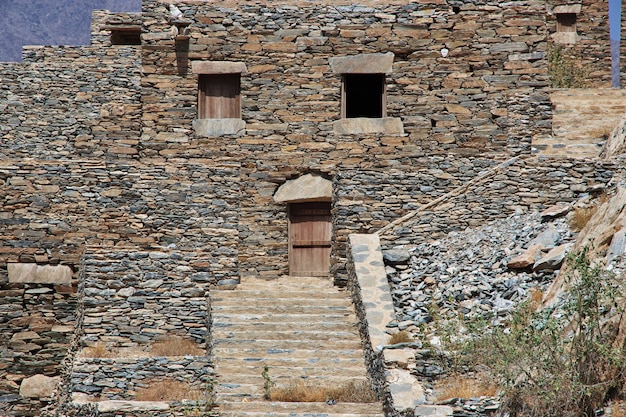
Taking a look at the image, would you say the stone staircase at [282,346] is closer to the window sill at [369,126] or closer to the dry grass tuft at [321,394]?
the dry grass tuft at [321,394]

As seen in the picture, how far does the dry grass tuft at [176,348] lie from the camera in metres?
16.0

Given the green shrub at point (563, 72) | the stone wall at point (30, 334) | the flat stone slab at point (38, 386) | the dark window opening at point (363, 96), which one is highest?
the green shrub at point (563, 72)

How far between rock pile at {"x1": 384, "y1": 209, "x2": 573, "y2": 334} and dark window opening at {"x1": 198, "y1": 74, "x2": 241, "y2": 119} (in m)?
5.88

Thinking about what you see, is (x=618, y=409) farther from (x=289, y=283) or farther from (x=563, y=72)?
(x=563, y=72)

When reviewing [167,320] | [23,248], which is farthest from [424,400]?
[23,248]

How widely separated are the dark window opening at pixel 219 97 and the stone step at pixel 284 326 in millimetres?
6353

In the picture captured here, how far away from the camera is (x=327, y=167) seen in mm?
20844

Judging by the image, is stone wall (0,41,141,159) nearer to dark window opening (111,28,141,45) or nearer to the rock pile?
dark window opening (111,28,141,45)

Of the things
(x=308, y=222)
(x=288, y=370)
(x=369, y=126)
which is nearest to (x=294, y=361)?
(x=288, y=370)

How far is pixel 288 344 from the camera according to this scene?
52.1 feet

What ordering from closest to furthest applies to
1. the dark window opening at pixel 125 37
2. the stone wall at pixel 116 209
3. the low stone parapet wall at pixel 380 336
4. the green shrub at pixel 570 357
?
the green shrub at pixel 570 357
the low stone parapet wall at pixel 380 336
the stone wall at pixel 116 209
the dark window opening at pixel 125 37

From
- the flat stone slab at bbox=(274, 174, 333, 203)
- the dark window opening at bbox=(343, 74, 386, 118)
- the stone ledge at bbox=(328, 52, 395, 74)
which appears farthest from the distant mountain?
the flat stone slab at bbox=(274, 174, 333, 203)

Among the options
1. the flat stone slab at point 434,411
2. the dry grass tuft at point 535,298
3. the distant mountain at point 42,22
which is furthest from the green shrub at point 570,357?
the distant mountain at point 42,22

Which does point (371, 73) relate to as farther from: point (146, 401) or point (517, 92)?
point (146, 401)
